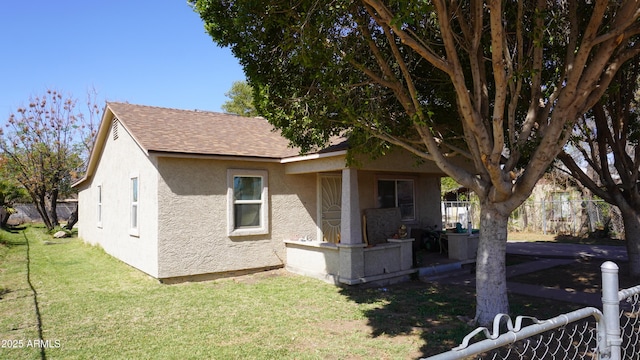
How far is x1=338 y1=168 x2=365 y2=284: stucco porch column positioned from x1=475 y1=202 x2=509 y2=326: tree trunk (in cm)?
348

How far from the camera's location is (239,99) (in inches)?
1501

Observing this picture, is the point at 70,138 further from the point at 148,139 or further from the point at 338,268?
the point at 338,268

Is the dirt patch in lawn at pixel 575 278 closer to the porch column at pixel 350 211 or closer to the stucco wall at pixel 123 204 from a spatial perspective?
the porch column at pixel 350 211

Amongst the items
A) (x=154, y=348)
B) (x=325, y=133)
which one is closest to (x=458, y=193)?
(x=325, y=133)

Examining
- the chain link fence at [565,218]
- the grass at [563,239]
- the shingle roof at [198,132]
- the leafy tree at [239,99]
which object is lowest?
the grass at [563,239]

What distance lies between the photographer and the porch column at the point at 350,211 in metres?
9.78

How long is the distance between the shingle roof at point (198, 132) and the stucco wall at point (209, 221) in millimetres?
358

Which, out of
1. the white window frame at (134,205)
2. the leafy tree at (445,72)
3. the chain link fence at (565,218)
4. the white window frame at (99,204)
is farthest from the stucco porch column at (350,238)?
the white window frame at (99,204)

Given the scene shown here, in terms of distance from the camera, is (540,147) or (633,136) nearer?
(540,147)

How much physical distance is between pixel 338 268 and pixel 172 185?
458 centimetres

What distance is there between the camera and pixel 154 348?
589cm

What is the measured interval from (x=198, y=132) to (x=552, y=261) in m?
11.7

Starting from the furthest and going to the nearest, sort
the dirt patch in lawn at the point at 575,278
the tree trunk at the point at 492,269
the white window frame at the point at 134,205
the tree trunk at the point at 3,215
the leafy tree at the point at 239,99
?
the leafy tree at the point at 239,99 → the tree trunk at the point at 3,215 → the white window frame at the point at 134,205 → the dirt patch in lawn at the point at 575,278 → the tree trunk at the point at 492,269

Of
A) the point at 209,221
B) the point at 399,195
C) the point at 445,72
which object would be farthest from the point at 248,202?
the point at 445,72
